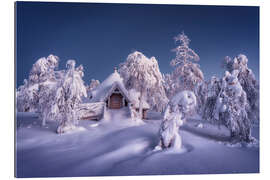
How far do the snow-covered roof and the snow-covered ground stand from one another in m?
0.65


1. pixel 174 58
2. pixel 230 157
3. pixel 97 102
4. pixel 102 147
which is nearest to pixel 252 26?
pixel 174 58

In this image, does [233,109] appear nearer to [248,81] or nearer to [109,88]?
[248,81]

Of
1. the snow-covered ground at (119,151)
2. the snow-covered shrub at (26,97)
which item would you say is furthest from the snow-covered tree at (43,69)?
the snow-covered ground at (119,151)

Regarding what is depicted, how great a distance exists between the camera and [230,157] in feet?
16.0

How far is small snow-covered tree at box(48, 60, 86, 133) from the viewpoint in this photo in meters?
4.97

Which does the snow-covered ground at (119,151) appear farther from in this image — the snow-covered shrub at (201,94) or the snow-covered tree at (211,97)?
the snow-covered shrub at (201,94)

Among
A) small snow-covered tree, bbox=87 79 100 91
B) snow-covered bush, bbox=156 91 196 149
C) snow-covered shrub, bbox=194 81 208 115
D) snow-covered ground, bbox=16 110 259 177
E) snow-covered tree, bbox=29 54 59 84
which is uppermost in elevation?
snow-covered tree, bbox=29 54 59 84

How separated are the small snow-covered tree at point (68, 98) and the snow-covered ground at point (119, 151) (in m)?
0.21

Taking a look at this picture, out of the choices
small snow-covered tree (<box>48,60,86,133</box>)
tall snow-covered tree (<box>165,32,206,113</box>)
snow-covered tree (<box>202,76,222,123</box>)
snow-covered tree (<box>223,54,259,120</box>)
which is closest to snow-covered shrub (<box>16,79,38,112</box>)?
small snow-covered tree (<box>48,60,86,133</box>)

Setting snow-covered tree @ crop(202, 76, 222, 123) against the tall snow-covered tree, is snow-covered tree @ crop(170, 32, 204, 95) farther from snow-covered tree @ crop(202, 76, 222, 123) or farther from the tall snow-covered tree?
snow-covered tree @ crop(202, 76, 222, 123)

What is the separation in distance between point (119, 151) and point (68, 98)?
1.84 meters

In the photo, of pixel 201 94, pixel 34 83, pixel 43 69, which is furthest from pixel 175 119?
pixel 34 83
